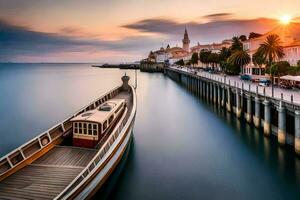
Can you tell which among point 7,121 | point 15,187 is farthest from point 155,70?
point 15,187

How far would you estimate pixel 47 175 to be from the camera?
1421 centimetres

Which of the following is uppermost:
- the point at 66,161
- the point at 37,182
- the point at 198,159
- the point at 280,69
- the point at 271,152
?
the point at 280,69

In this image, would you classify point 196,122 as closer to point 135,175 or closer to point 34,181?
point 135,175

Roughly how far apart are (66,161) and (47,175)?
6.42 feet

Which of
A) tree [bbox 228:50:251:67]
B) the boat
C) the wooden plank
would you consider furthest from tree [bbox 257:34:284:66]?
the wooden plank

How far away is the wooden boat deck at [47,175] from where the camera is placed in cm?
1254

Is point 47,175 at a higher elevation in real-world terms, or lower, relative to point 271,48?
lower

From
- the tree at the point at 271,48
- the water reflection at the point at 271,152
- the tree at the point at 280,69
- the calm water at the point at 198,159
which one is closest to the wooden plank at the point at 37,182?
the calm water at the point at 198,159

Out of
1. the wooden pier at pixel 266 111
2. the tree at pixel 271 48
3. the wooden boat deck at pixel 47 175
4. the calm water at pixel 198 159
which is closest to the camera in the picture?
the wooden boat deck at pixel 47 175

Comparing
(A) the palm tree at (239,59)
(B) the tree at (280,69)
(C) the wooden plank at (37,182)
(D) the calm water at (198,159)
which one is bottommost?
(D) the calm water at (198,159)

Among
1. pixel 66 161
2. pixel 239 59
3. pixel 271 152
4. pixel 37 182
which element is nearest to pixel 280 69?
pixel 271 152

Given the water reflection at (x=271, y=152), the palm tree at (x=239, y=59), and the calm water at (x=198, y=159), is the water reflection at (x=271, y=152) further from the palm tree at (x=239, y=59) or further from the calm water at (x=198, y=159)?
the palm tree at (x=239, y=59)

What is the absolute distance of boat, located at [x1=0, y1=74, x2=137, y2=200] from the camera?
12.8 metres

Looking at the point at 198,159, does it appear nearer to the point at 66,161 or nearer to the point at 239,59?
the point at 66,161
